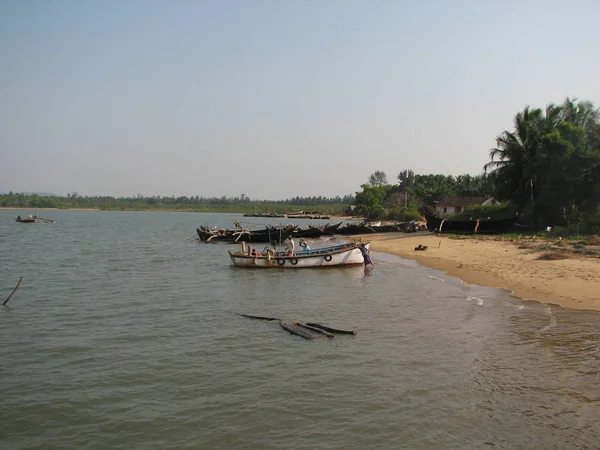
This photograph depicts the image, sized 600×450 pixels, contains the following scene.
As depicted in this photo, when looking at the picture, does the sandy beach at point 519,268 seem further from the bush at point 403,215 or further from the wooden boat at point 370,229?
the bush at point 403,215

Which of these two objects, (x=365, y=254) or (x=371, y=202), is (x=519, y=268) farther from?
(x=371, y=202)

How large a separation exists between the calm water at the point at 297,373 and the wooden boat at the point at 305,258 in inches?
291

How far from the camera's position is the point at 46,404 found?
8.70 meters

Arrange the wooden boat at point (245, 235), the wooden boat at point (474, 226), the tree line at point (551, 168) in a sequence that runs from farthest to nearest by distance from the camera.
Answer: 1. the wooden boat at point (245, 235)
2. the wooden boat at point (474, 226)
3. the tree line at point (551, 168)

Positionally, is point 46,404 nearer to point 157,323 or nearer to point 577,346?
point 157,323

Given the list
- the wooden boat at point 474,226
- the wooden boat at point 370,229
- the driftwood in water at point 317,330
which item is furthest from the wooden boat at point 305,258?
the wooden boat at point 370,229

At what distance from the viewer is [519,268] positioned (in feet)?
70.0

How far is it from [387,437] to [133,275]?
1956 centimetres

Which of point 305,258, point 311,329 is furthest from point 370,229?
point 311,329

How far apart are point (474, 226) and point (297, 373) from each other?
32.8 meters

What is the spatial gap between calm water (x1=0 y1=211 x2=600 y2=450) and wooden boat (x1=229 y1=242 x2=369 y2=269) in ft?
24.3

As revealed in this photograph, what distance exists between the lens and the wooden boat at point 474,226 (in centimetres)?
3850

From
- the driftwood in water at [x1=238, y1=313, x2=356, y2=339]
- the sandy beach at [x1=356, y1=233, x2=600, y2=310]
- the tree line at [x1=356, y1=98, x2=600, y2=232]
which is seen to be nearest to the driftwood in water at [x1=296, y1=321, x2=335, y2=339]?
the driftwood in water at [x1=238, y1=313, x2=356, y2=339]

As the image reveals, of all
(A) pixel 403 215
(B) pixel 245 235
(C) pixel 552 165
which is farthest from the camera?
(A) pixel 403 215
